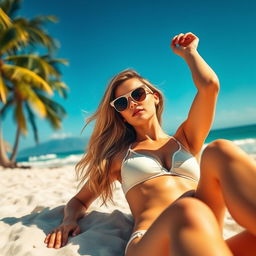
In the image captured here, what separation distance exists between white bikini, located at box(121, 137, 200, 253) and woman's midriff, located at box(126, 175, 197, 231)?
0.03 meters

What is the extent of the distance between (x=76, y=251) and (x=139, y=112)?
1.07 m

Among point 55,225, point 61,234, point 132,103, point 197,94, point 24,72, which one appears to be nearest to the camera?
point 197,94

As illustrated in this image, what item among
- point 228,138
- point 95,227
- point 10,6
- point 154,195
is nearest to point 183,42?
point 154,195

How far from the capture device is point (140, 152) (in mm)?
2086

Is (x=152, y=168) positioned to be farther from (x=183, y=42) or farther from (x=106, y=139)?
(x=183, y=42)

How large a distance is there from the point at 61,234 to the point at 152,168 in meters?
0.83

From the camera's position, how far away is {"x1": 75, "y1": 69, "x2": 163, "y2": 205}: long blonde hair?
2.28 meters

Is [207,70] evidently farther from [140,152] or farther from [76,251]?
[76,251]

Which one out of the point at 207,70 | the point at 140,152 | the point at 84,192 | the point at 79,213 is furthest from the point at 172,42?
the point at 79,213

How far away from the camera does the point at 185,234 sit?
46.9 inches

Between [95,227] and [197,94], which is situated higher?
[197,94]

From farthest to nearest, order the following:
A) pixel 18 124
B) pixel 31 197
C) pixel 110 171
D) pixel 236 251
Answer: pixel 18 124
pixel 31 197
pixel 110 171
pixel 236 251

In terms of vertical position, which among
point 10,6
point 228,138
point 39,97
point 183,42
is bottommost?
point 228,138

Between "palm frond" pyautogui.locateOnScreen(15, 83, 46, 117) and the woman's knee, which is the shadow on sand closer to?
the woman's knee
